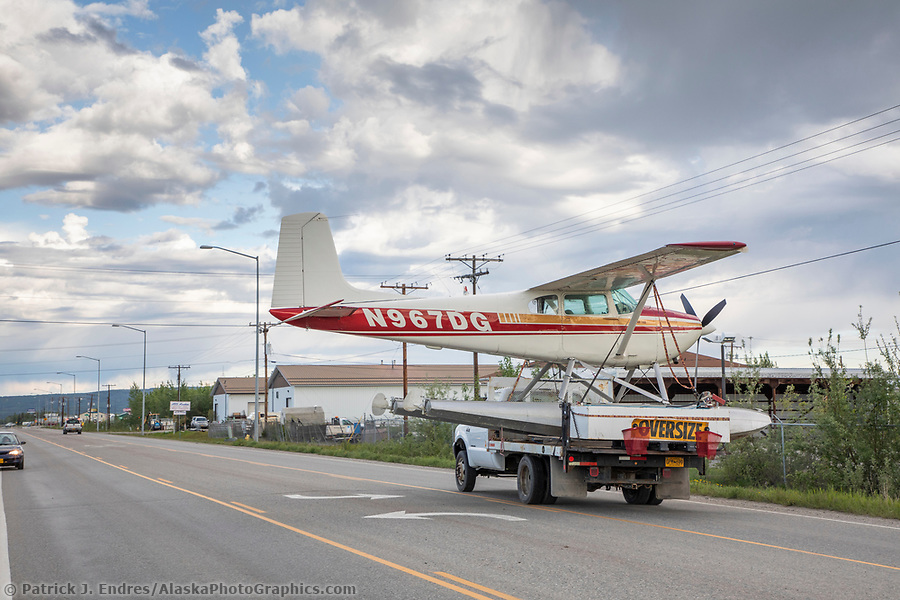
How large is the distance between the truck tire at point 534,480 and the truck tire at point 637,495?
189 centimetres

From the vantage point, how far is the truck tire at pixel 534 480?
47.4 feet

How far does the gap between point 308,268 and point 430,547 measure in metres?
7.70

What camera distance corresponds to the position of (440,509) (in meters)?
13.8

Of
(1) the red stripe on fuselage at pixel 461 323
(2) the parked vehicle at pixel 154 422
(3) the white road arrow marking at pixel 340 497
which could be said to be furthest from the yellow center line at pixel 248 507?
(2) the parked vehicle at pixel 154 422

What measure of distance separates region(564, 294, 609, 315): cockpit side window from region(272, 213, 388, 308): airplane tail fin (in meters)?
3.83

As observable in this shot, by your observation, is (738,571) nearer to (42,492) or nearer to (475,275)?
(42,492)

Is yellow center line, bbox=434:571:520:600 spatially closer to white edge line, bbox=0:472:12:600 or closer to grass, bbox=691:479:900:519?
white edge line, bbox=0:472:12:600

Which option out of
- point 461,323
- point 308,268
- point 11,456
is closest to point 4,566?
point 308,268

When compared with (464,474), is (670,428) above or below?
above

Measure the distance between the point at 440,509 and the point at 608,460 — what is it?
2.90 metres

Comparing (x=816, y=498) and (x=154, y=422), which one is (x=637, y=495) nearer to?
(x=816, y=498)

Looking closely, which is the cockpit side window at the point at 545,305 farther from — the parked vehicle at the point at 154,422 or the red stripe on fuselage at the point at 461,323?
the parked vehicle at the point at 154,422

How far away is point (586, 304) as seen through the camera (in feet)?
54.3

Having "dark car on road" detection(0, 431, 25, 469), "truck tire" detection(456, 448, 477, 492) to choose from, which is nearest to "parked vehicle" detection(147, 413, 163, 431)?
"dark car on road" detection(0, 431, 25, 469)
